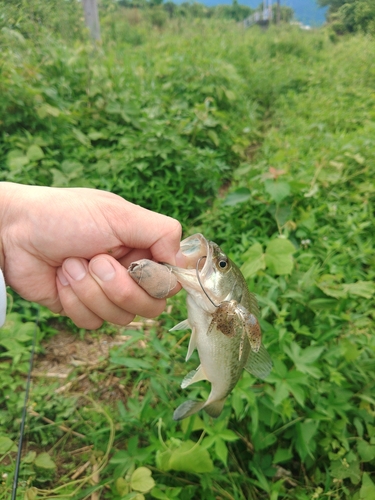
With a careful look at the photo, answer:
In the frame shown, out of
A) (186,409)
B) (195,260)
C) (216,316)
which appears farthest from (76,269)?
(186,409)

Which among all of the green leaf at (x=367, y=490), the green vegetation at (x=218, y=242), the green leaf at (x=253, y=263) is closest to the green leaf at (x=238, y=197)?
the green vegetation at (x=218, y=242)

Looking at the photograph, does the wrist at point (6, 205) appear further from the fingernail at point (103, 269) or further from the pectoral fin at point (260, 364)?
the pectoral fin at point (260, 364)

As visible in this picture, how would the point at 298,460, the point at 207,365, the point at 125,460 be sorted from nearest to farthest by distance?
the point at 207,365
the point at 125,460
the point at 298,460

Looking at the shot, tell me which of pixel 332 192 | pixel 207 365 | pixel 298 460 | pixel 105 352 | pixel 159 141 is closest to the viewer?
pixel 207 365

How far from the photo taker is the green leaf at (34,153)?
3.51 m

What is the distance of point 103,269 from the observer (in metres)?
1.33

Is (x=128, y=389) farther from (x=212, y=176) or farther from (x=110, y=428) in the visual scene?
(x=212, y=176)

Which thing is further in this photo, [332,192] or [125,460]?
[332,192]

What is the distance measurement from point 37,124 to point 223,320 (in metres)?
3.51

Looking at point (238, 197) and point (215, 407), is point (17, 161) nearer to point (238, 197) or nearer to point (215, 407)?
point (238, 197)

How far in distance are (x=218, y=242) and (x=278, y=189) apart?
2.29 feet

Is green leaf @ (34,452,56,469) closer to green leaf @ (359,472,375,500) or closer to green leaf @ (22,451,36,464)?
green leaf @ (22,451,36,464)

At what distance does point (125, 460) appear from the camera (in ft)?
5.66

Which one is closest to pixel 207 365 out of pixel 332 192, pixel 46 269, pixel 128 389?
pixel 46 269
